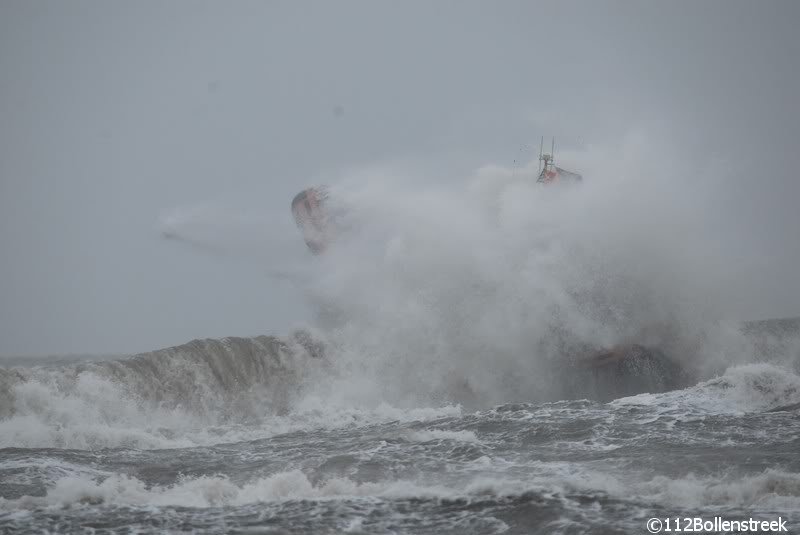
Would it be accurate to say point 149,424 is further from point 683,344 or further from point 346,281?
point 683,344

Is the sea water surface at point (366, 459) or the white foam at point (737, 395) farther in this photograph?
the white foam at point (737, 395)

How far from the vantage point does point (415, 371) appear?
19219mm

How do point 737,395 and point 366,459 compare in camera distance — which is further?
point 737,395

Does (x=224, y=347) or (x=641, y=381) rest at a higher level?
(x=224, y=347)

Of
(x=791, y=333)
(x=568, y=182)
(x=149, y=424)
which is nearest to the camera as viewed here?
(x=149, y=424)

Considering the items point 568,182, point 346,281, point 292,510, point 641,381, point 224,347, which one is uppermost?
point 568,182

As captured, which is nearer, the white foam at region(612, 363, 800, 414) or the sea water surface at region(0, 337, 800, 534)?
the sea water surface at region(0, 337, 800, 534)

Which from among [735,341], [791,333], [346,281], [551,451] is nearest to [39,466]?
[551,451]

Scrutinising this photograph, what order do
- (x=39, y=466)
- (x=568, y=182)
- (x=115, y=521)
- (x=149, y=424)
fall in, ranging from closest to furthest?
1. (x=115, y=521)
2. (x=39, y=466)
3. (x=149, y=424)
4. (x=568, y=182)

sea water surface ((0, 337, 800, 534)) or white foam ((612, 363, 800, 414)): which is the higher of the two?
white foam ((612, 363, 800, 414))

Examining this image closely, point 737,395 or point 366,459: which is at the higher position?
point 737,395

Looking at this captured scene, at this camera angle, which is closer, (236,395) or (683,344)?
(236,395)

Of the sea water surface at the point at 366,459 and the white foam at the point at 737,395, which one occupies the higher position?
the white foam at the point at 737,395

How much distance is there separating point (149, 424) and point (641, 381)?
12332 millimetres
